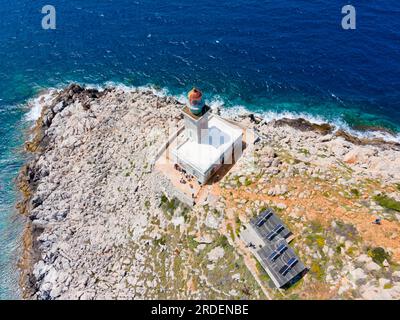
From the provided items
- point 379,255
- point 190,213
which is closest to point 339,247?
point 379,255

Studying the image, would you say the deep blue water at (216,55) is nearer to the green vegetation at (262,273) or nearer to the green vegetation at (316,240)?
the green vegetation at (316,240)

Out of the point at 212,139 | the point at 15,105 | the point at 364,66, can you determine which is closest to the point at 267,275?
the point at 212,139

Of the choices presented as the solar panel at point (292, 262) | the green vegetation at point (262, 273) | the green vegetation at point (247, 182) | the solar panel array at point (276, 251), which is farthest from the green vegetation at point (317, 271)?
the green vegetation at point (247, 182)

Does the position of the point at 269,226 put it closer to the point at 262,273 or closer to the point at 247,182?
the point at 262,273

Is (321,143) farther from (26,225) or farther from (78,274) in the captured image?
(26,225)

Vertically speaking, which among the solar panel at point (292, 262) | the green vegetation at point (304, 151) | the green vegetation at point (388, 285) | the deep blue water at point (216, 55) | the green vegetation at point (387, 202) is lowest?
the solar panel at point (292, 262)

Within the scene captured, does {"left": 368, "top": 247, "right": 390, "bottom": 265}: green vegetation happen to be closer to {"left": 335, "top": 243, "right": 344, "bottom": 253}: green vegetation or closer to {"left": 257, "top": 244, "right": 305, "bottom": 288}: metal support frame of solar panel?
{"left": 335, "top": 243, "right": 344, "bottom": 253}: green vegetation

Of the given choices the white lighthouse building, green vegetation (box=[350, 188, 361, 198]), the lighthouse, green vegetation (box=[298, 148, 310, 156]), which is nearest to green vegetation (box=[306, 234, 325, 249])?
green vegetation (box=[350, 188, 361, 198])
